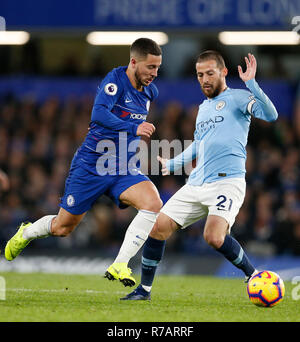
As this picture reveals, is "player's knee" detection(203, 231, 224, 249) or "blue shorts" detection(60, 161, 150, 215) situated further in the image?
"blue shorts" detection(60, 161, 150, 215)

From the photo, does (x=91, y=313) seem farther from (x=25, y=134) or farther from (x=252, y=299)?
(x=25, y=134)

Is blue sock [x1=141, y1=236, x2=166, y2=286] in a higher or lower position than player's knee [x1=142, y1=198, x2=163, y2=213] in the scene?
lower

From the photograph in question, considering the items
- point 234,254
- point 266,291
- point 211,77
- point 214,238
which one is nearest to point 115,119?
point 211,77

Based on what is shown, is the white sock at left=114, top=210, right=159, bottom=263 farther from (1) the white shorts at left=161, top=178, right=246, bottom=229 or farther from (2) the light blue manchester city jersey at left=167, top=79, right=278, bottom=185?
(2) the light blue manchester city jersey at left=167, top=79, right=278, bottom=185

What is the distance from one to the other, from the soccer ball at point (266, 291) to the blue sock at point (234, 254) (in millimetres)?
497

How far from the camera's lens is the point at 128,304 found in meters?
7.16

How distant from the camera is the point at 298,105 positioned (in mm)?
16172

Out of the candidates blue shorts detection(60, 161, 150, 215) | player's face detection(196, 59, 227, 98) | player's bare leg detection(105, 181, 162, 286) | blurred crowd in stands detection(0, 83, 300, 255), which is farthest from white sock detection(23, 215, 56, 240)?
blurred crowd in stands detection(0, 83, 300, 255)

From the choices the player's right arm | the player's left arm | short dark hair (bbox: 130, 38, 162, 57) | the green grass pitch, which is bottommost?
the green grass pitch

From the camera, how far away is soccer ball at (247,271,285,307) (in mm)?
7012

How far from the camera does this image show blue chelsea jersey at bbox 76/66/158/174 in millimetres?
7488

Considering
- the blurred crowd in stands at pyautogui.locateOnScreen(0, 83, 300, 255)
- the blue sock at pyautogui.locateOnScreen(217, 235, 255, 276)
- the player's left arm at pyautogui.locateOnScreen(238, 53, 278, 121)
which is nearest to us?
the player's left arm at pyautogui.locateOnScreen(238, 53, 278, 121)

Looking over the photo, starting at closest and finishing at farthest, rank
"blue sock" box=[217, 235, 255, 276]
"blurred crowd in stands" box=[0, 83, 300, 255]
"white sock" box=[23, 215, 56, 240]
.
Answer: "blue sock" box=[217, 235, 255, 276], "white sock" box=[23, 215, 56, 240], "blurred crowd in stands" box=[0, 83, 300, 255]

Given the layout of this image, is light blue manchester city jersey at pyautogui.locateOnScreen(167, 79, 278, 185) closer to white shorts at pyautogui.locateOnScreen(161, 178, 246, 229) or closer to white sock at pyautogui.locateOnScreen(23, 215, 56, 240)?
white shorts at pyautogui.locateOnScreen(161, 178, 246, 229)
